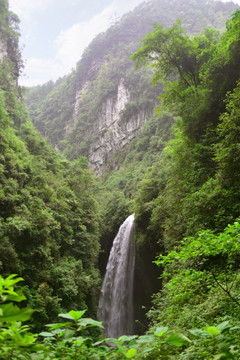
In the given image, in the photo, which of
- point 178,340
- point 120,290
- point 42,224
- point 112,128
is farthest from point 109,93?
point 178,340

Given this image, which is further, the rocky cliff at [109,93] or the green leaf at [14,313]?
the rocky cliff at [109,93]

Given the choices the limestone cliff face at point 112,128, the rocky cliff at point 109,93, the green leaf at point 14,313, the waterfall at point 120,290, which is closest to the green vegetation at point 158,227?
the green leaf at point 14,313

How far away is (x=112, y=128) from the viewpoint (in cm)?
4256

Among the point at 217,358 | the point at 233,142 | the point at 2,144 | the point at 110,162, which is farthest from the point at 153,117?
the point at 217,358

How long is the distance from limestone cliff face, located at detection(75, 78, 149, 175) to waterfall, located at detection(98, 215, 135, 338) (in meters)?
26.7

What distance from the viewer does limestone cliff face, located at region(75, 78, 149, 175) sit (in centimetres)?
4009

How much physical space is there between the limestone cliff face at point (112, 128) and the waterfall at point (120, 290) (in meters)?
26.7

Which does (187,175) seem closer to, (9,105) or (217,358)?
(217,358)

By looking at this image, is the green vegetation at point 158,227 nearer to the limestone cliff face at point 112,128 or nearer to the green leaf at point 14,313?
the green leaf at point 14,313

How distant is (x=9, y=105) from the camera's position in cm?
1487

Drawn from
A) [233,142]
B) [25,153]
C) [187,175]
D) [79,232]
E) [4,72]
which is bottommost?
[79,232]

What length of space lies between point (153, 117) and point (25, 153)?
28643 millimetres

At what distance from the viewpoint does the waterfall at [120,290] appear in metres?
13.5

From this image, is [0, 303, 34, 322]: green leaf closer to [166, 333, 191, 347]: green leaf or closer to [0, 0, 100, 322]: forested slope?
[166, 333, 191, 347]: green leaf
